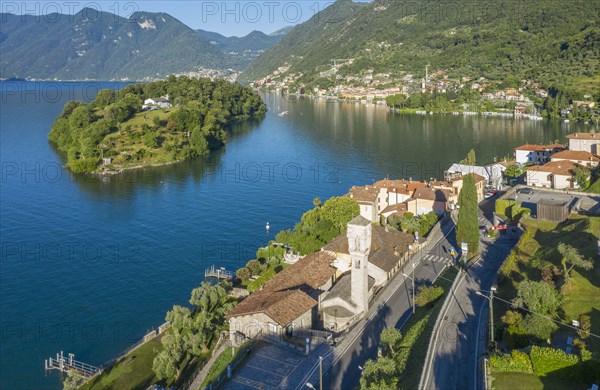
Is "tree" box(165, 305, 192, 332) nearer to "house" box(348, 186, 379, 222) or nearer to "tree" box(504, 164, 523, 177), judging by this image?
"house" box(348, 186, 379, 222)

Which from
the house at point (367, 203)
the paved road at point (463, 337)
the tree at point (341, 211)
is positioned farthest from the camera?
the house at point (367, 203)

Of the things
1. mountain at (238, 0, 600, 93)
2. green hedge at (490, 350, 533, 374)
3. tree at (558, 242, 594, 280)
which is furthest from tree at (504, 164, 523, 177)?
mountain at (238, 0, 600, 93)

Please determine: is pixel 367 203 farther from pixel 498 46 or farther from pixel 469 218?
pixel 498 46

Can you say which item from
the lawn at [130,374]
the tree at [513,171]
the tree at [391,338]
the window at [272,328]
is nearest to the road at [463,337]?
the tree at [391,338]

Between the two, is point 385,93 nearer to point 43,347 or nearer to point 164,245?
point 164,245

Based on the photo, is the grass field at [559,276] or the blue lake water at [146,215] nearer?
the grass field at [559,276]

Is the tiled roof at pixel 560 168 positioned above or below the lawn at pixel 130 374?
above

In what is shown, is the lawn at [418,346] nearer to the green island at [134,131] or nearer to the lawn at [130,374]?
the lawn at [130,374]

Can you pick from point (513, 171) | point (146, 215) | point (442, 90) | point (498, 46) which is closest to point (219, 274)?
point (146, 215)
